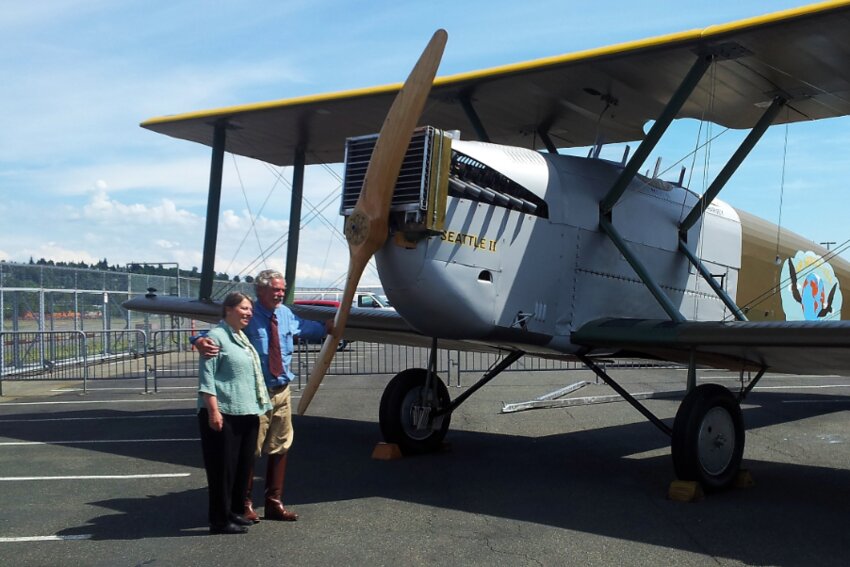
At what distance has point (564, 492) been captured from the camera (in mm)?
6430

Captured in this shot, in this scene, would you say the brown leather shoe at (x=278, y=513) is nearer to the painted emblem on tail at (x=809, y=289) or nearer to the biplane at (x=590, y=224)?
the biplane at (x=590, y=224)

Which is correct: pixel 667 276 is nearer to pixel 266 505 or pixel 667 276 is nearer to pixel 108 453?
pixel 266 505

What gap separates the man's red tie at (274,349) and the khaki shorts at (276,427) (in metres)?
0.16

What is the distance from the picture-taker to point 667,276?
8453 mm

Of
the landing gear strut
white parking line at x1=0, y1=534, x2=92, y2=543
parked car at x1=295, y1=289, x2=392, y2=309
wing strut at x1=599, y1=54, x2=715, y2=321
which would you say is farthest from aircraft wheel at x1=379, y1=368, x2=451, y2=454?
parked car at x1=295, y1=289, x2=392, y2=309

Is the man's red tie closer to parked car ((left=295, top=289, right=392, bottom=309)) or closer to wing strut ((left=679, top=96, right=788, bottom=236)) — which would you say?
wing strut ((left=679, top=96, right=788, bottom=236))

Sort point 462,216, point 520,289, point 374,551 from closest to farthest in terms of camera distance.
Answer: point 374,551, point 462,216, point 520,289

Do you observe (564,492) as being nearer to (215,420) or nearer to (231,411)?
(231,411)

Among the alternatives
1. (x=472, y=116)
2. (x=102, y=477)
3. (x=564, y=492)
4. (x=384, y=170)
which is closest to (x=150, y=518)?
(x=102, y=477)

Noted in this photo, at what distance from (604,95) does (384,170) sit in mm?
3525

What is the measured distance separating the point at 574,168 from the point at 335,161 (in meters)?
5.17

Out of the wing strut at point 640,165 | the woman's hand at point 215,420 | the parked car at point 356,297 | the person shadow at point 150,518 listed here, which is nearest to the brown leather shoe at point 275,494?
the person shadow at point 150,518

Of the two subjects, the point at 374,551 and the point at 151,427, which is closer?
the point at 374,551

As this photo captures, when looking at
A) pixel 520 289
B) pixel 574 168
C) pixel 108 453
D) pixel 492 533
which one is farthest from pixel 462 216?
pixel 108 453
